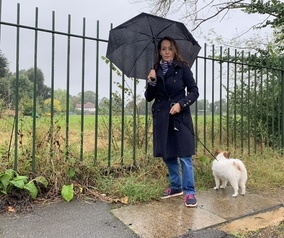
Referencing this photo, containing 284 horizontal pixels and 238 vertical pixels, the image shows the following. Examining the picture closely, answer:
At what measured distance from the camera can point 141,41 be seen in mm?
3402

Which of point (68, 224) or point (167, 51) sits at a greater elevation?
point (167, 51)

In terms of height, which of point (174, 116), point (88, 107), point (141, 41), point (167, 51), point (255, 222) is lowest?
point (255, 222)

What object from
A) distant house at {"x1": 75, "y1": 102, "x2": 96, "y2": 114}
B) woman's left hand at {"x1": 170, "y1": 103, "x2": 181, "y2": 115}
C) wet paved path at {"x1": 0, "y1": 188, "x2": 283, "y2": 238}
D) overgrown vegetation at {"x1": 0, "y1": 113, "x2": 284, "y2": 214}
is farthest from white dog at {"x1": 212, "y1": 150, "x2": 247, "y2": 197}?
distant house at {"x1": 75, "y1": 102, "x2": 96, "y2": 114}

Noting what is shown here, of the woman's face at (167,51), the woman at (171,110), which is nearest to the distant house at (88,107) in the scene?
the woman at (171,110)

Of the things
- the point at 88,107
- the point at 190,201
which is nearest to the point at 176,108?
the point at 190,201

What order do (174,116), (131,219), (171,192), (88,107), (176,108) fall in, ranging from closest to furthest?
(131,219) < (176,108) < (174,116) < (171,192) < (88,107)

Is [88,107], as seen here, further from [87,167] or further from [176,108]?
[176,108]

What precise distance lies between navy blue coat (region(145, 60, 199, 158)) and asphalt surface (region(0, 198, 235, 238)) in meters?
0.87

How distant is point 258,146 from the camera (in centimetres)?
593

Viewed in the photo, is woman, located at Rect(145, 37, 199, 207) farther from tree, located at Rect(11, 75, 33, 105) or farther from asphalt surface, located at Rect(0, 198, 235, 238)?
tree, located at Rect(11, 75, 33, 105)

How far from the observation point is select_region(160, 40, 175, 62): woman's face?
3.15 meters

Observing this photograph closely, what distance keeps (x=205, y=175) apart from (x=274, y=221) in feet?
4.27

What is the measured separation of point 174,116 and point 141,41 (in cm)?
103

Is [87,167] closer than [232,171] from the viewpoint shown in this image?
No
